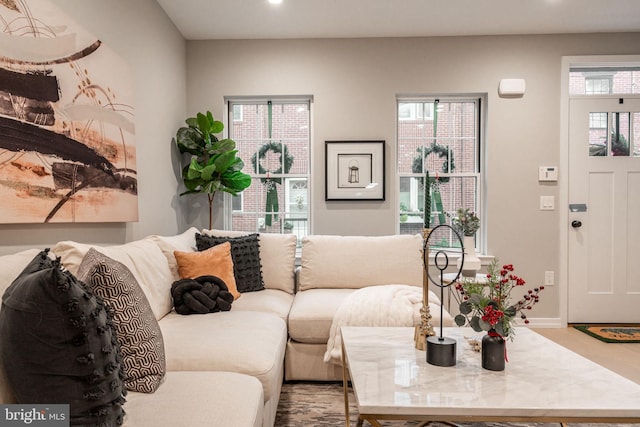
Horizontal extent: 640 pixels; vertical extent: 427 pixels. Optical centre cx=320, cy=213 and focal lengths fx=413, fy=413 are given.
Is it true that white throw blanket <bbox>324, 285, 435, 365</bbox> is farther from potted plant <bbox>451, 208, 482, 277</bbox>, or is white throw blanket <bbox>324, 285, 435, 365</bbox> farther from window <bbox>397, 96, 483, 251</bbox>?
window <bbox>397, 96, 483, 251</bbox>

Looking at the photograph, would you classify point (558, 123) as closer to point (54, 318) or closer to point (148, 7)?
point (148, 7)

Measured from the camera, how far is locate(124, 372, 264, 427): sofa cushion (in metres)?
1.15

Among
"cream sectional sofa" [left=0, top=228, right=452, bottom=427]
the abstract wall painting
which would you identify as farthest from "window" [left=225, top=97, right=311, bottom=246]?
the abstract wall painting

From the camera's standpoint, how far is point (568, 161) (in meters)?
3.84

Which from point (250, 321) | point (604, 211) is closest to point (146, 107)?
point (250, 321)

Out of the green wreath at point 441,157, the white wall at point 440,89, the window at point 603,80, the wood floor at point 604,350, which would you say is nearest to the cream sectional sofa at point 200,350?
the white wall at point 440,89

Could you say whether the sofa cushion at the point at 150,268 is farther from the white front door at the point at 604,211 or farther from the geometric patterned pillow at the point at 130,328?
the white front door at the point at 604,211

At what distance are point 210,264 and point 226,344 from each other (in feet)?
2.96

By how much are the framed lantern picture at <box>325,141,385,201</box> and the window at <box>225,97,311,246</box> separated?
0.29 metres

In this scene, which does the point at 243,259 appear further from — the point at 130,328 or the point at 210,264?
the point at 130,328

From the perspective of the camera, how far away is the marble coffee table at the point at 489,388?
3.86 ft

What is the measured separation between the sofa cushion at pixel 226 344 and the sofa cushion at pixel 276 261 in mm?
886

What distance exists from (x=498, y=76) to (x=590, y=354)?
2468 millimetres

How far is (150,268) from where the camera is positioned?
2.16 metres
